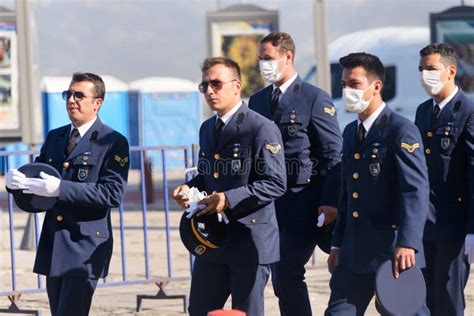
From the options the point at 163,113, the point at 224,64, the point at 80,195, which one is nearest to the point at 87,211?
the point at 80,195

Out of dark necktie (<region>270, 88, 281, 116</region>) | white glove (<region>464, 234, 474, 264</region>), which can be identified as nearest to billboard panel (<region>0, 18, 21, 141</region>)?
dark necktie (<region>270, 88, 281, 116</region>)

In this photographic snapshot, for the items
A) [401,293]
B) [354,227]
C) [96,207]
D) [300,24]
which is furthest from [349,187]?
[300,24]

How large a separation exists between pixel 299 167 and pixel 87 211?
126cm

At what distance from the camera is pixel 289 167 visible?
7234 millimetres

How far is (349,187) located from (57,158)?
1.54m

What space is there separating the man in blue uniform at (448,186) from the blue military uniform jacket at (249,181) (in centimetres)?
108

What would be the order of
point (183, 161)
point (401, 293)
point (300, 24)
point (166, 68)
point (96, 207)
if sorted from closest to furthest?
point (401, 293) < point (96, 207) < point (183, 161) < point (300, 24) < point (166, 68)

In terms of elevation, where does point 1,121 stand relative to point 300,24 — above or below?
below

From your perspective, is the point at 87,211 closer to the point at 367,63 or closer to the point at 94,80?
the point at 94,80

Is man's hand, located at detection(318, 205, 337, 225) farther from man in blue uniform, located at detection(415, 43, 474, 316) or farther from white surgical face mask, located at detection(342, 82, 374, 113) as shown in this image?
white surgical face mask, located at detection(342, 82, 374, 113)

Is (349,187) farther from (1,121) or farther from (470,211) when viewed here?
(1,121)

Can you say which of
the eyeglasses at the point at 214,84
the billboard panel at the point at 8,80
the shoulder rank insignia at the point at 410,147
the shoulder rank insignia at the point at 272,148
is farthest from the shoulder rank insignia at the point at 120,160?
the billboard panel at the point at 8,80

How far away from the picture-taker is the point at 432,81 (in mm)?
7031

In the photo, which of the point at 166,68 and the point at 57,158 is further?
the point at 166,68
